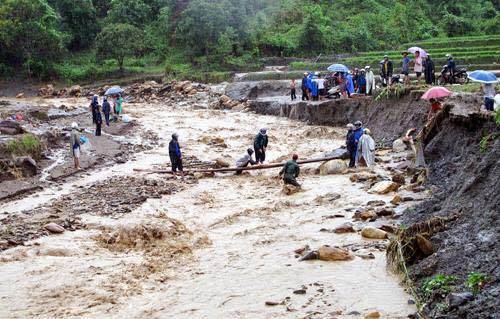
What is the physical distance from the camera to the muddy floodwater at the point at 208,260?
27.9 feet

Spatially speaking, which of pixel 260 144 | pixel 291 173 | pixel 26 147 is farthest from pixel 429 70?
pixel 26 147

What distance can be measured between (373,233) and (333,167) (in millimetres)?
5873

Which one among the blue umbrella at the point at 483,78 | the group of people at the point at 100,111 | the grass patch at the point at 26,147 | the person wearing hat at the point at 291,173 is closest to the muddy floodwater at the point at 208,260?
the person wearing hat at the point at 291,173

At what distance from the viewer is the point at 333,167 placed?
16.4 meters

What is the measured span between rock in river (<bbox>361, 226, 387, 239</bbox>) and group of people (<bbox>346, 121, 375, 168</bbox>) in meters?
5.74

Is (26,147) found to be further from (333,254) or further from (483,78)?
(483,78)

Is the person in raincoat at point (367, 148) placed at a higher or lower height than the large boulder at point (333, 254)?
higher

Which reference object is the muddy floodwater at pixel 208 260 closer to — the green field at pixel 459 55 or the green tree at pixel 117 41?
the green field at pixel 459 55

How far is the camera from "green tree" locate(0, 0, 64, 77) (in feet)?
143

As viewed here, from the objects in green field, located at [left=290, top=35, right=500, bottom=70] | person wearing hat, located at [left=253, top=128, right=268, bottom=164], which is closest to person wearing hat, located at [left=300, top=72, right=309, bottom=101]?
green field, located at [left=290, top=35, right=500, bottom=70]

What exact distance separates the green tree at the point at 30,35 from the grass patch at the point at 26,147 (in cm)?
2802

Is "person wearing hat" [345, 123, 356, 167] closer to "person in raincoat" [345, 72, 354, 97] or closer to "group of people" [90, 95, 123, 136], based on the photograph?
"person in raincoat" [345, 72, 354, 97]

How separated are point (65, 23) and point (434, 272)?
2012 inches

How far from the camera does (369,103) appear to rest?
23484 mm
